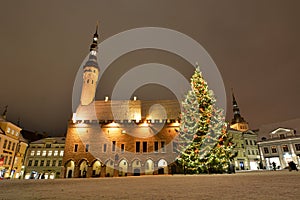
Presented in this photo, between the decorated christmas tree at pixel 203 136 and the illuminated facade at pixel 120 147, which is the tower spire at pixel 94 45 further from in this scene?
the decorated christmas tree at pixel 203 136

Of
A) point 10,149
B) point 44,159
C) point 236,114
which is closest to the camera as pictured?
point 10,149

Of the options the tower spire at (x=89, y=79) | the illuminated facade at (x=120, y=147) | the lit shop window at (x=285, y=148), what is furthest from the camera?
the tower spire at (x=89, y=79)

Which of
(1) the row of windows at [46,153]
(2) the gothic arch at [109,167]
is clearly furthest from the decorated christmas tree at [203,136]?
(1) the row of windows at [46,153]

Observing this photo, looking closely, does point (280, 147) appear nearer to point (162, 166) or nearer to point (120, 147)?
point (162, 166)

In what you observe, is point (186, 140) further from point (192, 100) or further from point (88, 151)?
point (88, 151)

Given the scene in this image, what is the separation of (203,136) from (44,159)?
4376 cm

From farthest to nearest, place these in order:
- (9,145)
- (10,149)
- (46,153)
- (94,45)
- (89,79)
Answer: (94,45), (46,153), (89,79), (10,149), (9,145)

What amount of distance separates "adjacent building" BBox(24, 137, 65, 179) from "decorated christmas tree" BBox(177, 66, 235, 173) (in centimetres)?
3799

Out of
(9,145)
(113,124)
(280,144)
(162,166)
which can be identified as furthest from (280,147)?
(9,145)

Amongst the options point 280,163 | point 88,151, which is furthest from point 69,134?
point 280,163

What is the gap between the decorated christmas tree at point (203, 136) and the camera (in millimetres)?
17562

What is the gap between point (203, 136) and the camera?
18.0 meters

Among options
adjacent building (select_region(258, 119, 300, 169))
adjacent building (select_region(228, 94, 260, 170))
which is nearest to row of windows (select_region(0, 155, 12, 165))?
adjacent building (select_region(228, 94, 260, 170))

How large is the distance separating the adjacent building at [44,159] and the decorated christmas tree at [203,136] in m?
38.0
